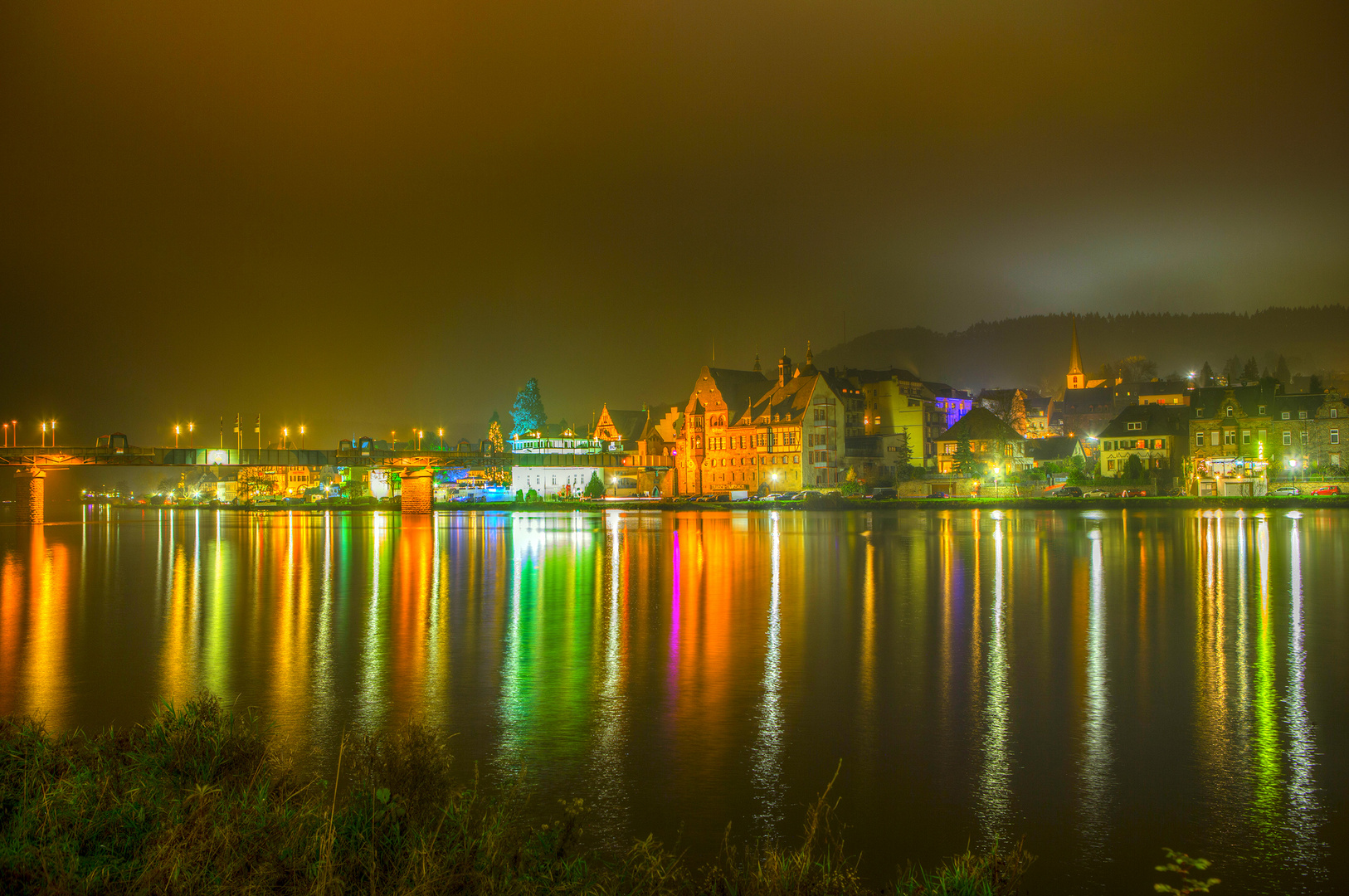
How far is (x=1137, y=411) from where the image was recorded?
392 ft

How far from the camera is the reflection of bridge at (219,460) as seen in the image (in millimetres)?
96500

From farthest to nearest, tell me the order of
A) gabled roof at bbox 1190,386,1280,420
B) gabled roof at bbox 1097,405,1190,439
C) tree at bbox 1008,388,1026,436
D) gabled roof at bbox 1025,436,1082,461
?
tree at bbox 1008,388,1026,436
gabled roof at bbox 1025,436,1082,461
gabled roof at bbox 1097,405,1190,439
gabled roof at bbox 1190,386,1280,420

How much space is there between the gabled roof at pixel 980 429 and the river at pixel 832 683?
266ft

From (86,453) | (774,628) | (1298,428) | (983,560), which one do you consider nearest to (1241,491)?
(1298,428)

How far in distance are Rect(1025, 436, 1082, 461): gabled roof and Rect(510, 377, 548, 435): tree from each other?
8463 cm

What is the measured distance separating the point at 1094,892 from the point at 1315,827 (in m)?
3.02

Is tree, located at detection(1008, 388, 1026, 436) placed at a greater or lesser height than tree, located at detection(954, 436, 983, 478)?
greater

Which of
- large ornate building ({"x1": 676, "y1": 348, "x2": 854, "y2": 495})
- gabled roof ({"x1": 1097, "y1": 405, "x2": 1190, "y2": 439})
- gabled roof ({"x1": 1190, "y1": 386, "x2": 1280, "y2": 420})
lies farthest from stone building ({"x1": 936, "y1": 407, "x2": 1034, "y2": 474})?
gabled roof ({"x1": 1190, "y1": 386, "x2": 1280, "y2": 420})

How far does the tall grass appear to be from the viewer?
779cm

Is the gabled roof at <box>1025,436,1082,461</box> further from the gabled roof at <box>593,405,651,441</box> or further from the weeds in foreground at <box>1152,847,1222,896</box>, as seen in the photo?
the weeds in foreground at <box>1152,847,1222,896</box>

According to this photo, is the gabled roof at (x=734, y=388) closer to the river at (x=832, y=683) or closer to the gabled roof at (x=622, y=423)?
the gabled roof at (x=622, y=423)

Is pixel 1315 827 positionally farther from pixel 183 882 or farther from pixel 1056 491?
pixel 1056 491

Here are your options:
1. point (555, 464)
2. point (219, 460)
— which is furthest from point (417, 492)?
point (555, 464)

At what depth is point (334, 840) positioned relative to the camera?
8.30 meters
